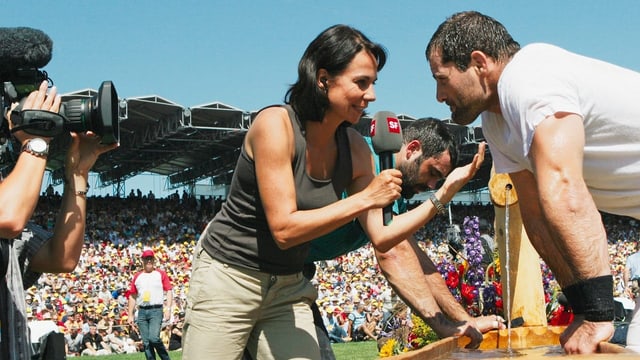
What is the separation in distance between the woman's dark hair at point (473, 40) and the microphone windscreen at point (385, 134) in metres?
0.44

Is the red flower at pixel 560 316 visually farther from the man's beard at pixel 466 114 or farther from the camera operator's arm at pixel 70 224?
the camera operator's arm at pixel 70 224

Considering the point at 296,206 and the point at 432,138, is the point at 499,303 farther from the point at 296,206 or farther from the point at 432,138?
the point at 296,206

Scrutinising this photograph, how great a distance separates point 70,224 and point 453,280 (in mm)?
3414

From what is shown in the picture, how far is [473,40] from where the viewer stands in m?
2.89

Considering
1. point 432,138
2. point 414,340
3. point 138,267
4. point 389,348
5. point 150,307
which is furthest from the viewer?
point 138,267

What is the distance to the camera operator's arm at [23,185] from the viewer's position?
2.37 meters

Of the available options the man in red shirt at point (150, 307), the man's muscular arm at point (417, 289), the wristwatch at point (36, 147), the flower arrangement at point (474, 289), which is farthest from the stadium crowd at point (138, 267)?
the wristwatch at point (36, 147)

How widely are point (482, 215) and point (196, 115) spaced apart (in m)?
15.9

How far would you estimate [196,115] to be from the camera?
29.5 meters

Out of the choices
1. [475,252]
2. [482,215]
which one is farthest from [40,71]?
[482,215]

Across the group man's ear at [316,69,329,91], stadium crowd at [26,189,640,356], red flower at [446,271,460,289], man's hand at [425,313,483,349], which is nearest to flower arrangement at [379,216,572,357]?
red flower at [446,271,460,289]

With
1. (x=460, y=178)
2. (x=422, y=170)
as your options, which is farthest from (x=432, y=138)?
(x=460, y=178)

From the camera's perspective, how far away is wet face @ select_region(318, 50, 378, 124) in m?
3.11

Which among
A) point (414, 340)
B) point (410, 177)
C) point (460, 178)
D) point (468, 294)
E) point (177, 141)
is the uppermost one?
point (177, 141)
